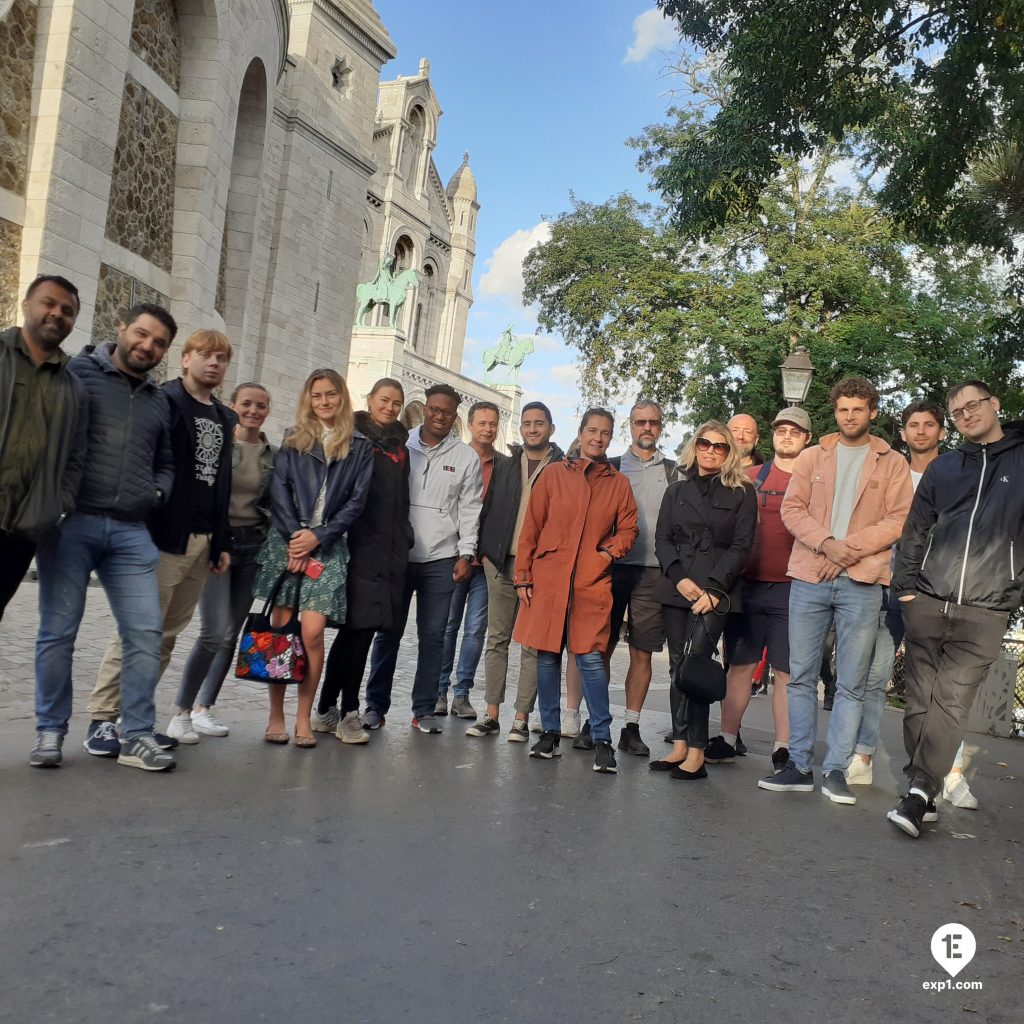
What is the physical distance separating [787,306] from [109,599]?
81.7ft

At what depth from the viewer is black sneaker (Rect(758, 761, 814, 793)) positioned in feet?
19.3

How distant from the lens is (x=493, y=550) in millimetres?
7234

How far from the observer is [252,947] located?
120 inches

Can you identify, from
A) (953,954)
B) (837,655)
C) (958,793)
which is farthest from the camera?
(958,793)

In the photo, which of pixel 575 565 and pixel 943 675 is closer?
pixel 943 675

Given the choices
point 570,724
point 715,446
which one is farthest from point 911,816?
point 570,724

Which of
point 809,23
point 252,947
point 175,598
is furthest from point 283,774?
point 809,23

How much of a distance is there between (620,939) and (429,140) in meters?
54.3

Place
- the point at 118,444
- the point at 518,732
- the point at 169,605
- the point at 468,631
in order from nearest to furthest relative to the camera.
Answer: the point at 118,444
the point at 169,605
the point at 518,732
the point at 468,631

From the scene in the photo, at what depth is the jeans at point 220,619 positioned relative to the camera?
580cm

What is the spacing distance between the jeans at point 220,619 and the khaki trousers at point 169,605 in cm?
9

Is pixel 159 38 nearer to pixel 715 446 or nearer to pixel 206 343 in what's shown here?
pixel 206 343

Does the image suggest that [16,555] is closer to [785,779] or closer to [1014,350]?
[785,779]

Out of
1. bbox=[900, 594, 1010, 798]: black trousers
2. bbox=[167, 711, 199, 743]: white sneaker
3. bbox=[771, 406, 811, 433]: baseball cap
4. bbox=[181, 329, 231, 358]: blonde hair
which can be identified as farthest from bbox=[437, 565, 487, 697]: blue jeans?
bbox=[900, 594, 1010, 798]: black trousers
